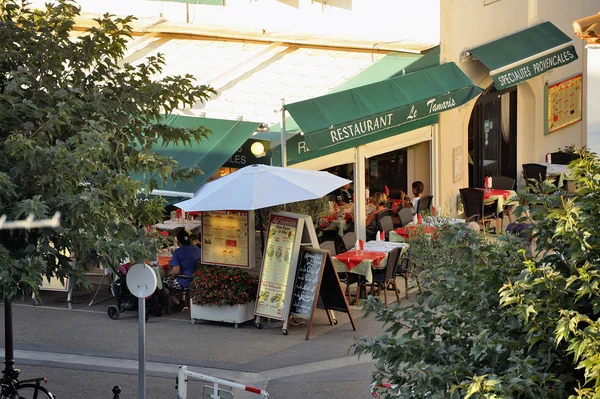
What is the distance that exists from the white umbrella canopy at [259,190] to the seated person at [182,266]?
1.21 metres

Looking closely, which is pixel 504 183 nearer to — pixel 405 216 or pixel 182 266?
pixel 405 216

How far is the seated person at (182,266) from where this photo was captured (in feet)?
51.4

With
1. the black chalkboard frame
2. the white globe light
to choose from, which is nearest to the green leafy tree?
the black chalkboard frame

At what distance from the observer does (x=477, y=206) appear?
20.4 m

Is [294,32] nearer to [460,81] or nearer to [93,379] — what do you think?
[460,81]

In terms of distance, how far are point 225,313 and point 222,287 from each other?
1.25 ft

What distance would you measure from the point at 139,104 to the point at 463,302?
17.8ft

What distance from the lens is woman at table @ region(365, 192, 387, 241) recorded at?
1873 cm

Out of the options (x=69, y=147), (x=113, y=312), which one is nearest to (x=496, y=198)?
(x=113, y=312)

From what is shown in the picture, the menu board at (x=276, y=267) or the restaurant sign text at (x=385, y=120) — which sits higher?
the restaurant sign text at (x=385, y=120)

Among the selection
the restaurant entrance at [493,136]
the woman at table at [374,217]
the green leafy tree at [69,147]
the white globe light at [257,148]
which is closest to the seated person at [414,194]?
the woman at table at [374,217]

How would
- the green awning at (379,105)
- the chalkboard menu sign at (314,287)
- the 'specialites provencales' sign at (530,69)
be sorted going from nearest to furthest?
the chalkboard menu sign at (314,287)
the green awning at (379,105)
the 'specialites provencales' sign at (530,69)

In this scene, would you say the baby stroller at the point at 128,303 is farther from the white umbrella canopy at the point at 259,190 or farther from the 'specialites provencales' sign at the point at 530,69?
the 'specialites provencales' sign at the point at 530,69

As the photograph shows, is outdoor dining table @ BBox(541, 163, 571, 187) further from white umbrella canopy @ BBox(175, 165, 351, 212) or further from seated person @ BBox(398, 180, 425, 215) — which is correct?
white umbrella canopy @ BBox(175, 165, 351, 212)
